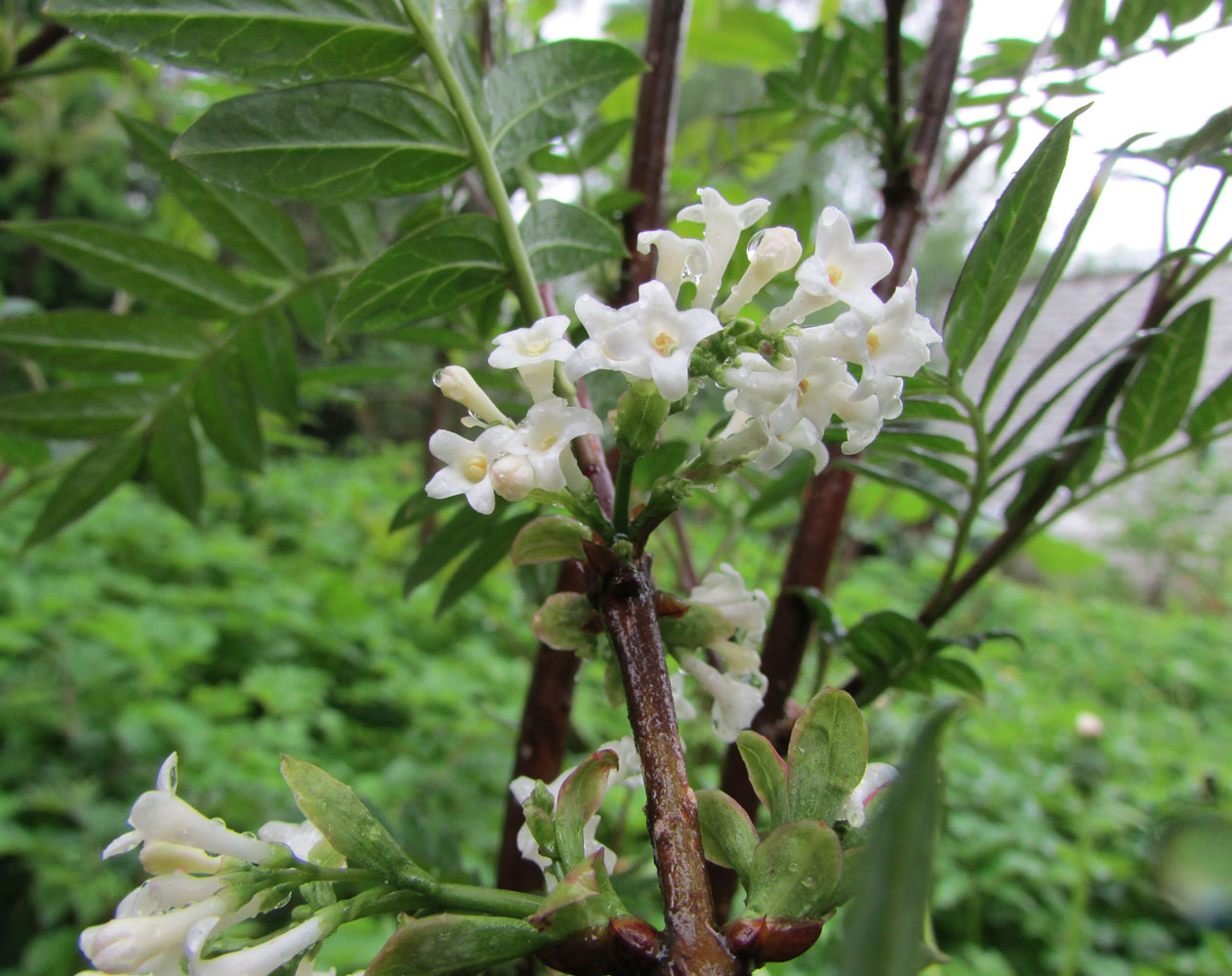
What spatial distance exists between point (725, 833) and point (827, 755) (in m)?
0.04

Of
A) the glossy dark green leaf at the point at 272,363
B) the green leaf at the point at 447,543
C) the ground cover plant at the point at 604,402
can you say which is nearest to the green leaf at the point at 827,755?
the ground cover plant at the point at 604,402

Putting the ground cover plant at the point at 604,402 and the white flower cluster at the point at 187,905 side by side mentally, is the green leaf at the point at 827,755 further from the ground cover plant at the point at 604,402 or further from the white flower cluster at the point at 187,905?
the white flower cluster at the point at 187,905

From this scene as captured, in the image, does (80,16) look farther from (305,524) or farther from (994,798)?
(305,524)

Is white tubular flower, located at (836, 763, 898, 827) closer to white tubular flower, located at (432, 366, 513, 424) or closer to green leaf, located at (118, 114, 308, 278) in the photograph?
white tubular flower, located at (432, 366, 513, 424)

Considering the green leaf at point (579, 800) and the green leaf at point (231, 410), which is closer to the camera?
the green leaf at point (579, 800)

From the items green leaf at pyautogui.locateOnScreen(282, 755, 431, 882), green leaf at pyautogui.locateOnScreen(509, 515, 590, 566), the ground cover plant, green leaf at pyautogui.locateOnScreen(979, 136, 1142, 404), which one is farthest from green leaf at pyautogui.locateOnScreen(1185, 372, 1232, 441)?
green leaf at pyautogui.locateOnScreen(282, 755, 431, 882)

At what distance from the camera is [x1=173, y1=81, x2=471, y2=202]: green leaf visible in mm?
355

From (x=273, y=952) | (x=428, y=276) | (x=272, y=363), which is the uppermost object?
(x=428, y=276)

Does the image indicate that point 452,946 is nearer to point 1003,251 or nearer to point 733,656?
point 733,656

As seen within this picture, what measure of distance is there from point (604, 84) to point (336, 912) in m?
0.42

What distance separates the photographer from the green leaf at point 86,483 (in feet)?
2.17

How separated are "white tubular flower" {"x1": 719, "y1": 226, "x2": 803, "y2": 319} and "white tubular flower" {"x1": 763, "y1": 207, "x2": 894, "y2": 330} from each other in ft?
0.10

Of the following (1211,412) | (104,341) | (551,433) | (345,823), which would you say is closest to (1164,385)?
(1211,412)

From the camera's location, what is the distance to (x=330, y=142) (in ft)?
1.25
